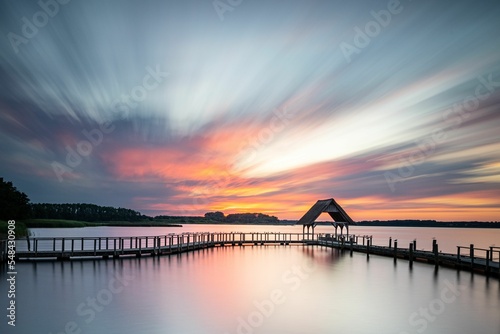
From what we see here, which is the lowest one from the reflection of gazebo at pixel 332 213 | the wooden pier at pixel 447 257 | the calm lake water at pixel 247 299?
the calm lake water at pixel 247 299

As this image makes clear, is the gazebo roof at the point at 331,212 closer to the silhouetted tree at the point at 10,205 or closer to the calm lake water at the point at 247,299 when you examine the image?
the calm lake water at the point at 247,299

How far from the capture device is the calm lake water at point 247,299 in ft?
53.4

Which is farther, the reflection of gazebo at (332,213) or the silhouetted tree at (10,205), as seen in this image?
the silhouetted tree at (10,205)

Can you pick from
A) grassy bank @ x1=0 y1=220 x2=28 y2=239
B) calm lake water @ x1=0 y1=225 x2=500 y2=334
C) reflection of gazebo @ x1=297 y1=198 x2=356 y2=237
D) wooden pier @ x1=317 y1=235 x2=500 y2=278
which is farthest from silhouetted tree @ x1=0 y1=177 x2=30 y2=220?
wooden pier @ x1=317 y1=235 x2=500 y2=278

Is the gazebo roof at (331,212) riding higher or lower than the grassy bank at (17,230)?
higher

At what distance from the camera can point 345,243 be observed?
49406 millimetres

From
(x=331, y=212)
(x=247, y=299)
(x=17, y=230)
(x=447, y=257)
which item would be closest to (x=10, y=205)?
(x=17, y=230)

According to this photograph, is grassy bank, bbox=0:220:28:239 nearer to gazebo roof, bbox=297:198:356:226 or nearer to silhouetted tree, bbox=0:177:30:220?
silhouetted tree, bbox=0:177:30:220

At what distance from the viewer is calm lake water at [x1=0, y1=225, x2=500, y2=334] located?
16.3 m

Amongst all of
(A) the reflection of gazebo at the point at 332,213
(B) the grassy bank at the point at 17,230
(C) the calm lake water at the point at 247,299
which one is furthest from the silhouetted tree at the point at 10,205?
(A) the reflection of gazebo at the point at 332,213

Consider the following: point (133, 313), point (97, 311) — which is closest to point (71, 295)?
point (97, 311)

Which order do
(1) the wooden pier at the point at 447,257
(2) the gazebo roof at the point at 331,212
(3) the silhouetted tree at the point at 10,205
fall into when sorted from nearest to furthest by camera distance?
1. (1) the wooden pier at the point at 447,257
2. (2) the gazebo roof at the point at 331,212
3. (3) the silhouetted tree at the point at 10,205

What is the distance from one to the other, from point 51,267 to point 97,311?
13503mm

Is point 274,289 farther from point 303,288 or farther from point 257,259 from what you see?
point 257,259
